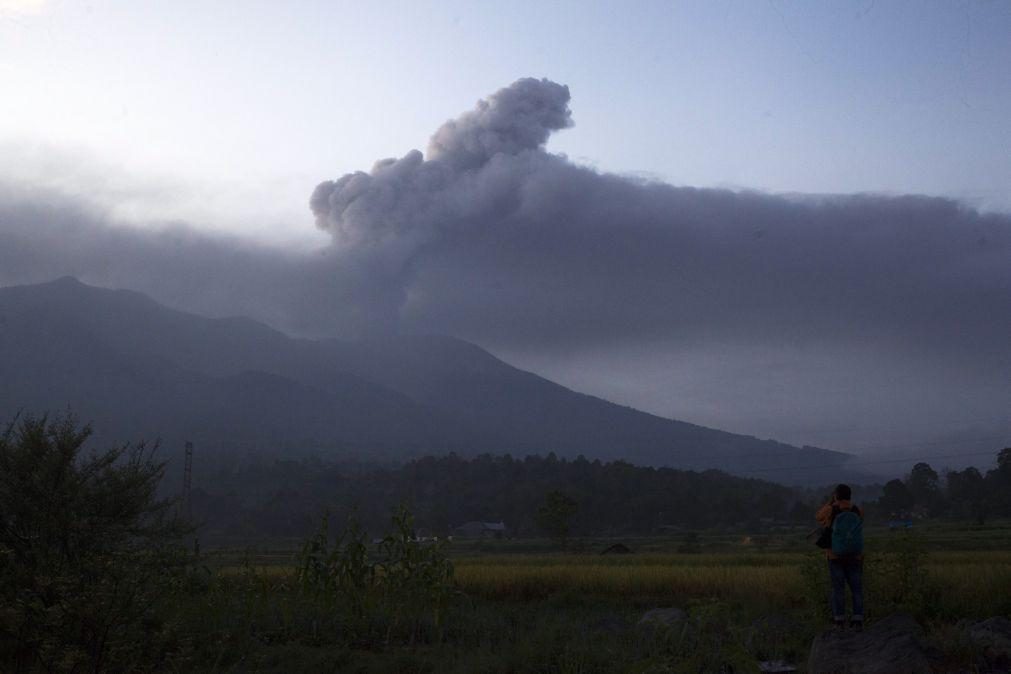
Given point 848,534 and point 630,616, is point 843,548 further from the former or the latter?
point 630,616

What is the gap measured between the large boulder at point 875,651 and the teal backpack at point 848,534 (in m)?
1.39

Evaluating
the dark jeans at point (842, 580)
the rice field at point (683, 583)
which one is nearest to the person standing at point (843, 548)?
the dark jeans at point (842, 580)

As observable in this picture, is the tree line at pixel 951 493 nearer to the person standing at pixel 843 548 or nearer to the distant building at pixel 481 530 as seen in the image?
the distant building at pixel 481 530

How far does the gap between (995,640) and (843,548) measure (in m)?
1.85

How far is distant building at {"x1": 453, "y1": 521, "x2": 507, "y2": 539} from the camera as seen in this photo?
2916 inches

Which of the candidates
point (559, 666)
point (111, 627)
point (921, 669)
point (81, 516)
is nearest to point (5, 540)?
point (81, 516)

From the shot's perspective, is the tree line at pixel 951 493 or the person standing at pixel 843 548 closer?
the person standing at pixel 843 548

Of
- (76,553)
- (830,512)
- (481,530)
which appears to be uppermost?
(830,512)

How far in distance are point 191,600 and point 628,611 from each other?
28.7ft

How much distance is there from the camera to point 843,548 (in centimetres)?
1087

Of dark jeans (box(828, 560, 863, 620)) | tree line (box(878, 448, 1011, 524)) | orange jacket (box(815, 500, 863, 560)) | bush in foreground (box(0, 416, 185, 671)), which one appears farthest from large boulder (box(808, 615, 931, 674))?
tree line (box(878, 448, 1011, 524))

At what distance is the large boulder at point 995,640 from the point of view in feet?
32.1

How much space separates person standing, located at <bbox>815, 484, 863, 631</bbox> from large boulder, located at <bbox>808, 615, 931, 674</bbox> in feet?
4.40

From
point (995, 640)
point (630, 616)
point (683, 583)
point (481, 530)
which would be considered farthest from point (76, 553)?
point (481, 530)
